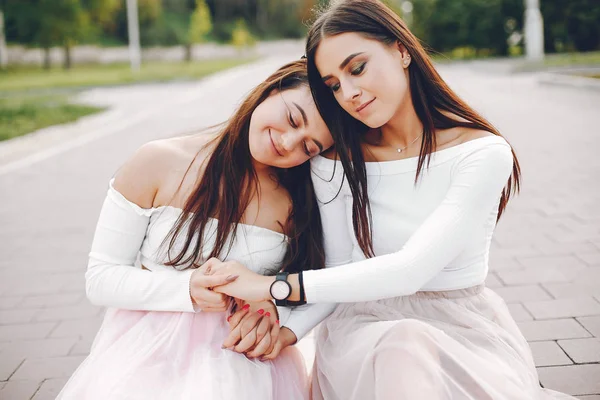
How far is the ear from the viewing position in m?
2.11

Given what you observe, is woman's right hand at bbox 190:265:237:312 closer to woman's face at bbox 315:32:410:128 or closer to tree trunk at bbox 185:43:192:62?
woman's face at bbox 315:32:410:128

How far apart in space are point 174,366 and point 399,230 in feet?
2.88

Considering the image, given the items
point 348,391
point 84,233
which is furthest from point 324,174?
point 84,233

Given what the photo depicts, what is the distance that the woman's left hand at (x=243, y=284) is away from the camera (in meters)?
1.99

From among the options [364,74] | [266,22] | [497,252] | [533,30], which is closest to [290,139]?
[364,74]

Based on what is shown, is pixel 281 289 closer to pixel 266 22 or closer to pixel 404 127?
pixel 404 127

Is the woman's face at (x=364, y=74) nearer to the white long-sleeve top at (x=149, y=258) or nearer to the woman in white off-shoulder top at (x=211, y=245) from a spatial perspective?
the woman in white off-shoulder top at (x=211, y=245)

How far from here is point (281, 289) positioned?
1961 millimetres

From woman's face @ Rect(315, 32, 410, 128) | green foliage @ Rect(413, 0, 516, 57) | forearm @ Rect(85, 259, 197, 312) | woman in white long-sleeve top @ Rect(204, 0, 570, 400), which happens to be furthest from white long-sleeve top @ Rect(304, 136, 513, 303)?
green foliage @ Rect(413, 0, 516, 57)

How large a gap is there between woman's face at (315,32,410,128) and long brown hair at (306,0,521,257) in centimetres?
3

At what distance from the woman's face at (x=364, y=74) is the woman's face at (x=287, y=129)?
0.11m

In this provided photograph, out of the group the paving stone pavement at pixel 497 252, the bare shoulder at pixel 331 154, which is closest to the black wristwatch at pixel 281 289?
the bare shoulder at pixel 331 154

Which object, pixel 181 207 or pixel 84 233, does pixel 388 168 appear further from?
pixel 84 233

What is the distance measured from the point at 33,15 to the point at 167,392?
48.8 m
